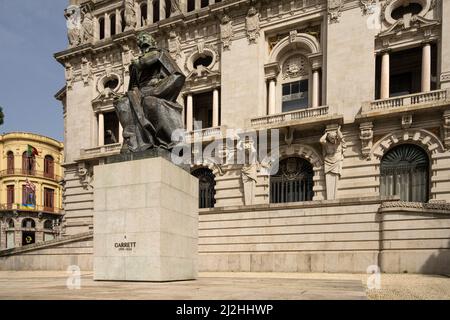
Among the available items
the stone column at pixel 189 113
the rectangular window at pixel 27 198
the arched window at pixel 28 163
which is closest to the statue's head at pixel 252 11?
the stone column at pixel 189 113

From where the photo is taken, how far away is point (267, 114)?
3023 centimetres

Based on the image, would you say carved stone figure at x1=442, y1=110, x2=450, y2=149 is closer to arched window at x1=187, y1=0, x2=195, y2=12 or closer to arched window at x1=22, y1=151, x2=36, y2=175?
arched window at x1=187, y1=0, x2=195, y2=12

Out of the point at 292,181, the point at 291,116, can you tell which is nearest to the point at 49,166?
the point at 292,181

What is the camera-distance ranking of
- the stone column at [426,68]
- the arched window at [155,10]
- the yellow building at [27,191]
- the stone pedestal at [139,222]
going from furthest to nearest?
the yellow building at [27,191] → the arched window at [155,10] → the stone column at [426,68] → the stone pedestal at [139,222]

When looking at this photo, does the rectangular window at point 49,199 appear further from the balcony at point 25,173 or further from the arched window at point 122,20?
the arched window at point 122,20

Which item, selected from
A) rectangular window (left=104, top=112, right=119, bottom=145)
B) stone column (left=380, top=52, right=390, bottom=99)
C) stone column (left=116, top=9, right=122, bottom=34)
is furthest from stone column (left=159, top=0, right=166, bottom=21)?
stone column (left=380, top=52, right=390, bottom=99)

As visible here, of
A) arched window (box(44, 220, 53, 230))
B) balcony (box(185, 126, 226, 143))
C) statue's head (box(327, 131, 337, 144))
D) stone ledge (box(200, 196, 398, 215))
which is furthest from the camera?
arched window (box(44, 220, 53, 230))

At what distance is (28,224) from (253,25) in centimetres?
5143

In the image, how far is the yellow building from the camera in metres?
62.8

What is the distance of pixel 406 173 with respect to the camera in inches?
994

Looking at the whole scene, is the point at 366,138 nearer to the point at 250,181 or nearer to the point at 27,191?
the point at 250,181

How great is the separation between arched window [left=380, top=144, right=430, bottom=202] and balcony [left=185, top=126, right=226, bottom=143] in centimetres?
1113

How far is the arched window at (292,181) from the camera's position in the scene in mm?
27958

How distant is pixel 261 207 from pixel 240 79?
37.1 ft
